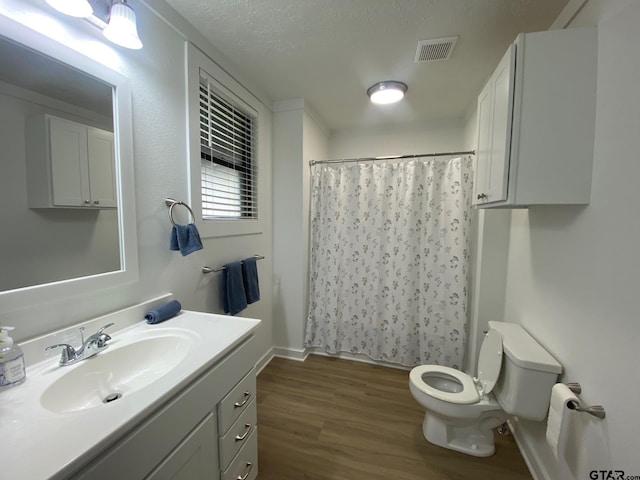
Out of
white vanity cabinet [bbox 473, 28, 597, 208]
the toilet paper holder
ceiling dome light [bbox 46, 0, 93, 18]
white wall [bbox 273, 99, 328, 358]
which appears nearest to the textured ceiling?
white wall [bbox 273, 99, 328, 358]

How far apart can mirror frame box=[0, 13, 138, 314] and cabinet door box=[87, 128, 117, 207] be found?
0.02 meters

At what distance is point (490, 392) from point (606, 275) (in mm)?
935

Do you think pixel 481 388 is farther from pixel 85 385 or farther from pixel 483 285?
pixel 85 385

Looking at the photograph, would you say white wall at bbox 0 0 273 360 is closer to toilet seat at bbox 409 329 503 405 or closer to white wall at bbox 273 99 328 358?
white wall at bbox 273 99 328 358

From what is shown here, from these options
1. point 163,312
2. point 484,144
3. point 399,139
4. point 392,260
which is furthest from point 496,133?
point 163,312

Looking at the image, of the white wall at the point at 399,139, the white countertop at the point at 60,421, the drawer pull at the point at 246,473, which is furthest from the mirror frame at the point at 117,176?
the white wall at the point at 399,139

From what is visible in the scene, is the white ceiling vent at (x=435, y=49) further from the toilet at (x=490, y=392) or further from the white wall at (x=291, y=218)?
the toilet at (x=490, y=392)

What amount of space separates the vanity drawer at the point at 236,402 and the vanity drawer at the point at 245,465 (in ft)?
0.62

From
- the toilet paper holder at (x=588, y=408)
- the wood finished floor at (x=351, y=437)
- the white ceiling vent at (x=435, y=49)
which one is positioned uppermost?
the white ceiling vent at (x=435, y=49)

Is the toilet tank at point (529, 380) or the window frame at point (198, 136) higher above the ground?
the window frame at point (198, 136)

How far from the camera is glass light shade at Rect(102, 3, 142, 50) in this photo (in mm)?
1007

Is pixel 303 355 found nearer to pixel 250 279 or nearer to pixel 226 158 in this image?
pixel 250 279

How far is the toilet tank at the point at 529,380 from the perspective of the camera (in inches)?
48.6

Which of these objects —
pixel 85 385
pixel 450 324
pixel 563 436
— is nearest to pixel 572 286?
pixel 563 436
